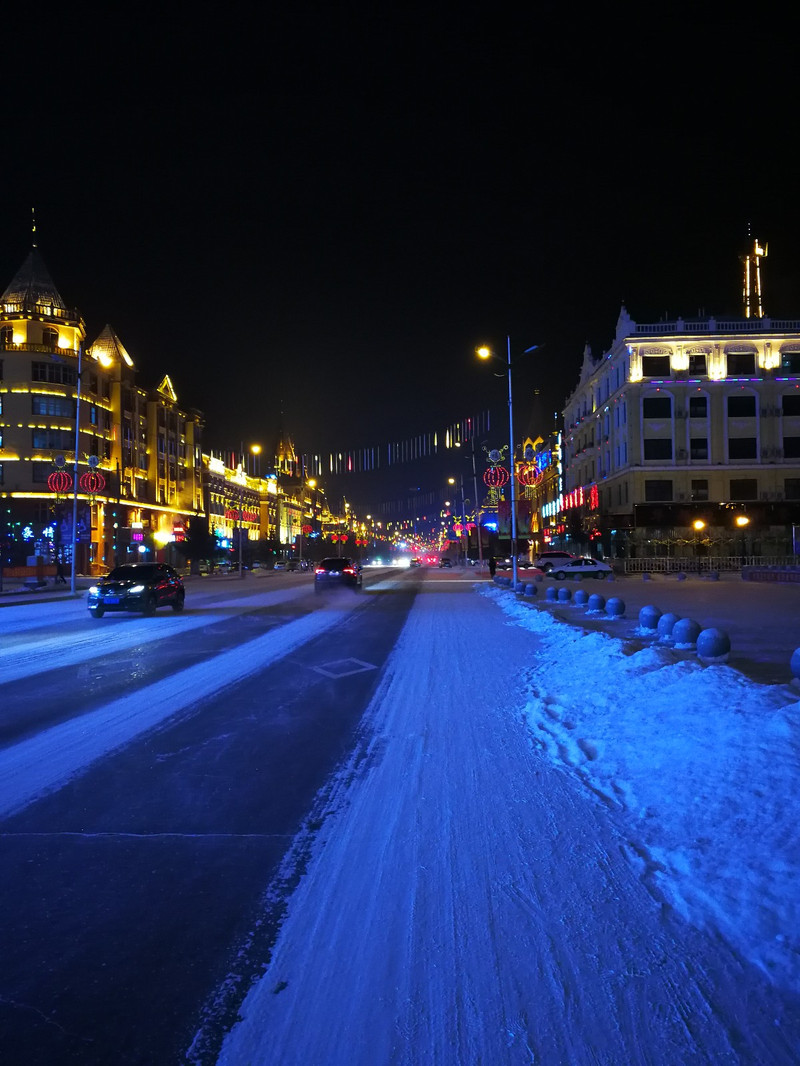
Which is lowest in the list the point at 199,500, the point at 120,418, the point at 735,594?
the point at 735,594

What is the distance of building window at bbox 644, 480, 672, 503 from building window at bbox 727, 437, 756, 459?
5.49 meters

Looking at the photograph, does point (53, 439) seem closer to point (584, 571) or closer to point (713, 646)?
point (584, 571)

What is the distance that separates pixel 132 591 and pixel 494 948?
19359 millimetres

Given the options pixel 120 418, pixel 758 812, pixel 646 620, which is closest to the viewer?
pixel 758 812

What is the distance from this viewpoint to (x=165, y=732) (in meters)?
7.28

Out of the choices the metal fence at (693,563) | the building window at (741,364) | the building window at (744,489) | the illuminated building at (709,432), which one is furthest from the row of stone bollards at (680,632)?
the building window at (741,364)

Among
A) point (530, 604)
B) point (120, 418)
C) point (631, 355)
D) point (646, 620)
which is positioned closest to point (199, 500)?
point (120, 418)

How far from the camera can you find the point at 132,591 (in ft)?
68.2

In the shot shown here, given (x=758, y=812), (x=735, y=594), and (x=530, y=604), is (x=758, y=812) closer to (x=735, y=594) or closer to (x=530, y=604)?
(x=530, y=604)

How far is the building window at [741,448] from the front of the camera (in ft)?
184

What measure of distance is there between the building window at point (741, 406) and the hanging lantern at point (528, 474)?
47.2 meters

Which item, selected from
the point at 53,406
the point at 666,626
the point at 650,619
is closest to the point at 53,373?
the point at 53,406

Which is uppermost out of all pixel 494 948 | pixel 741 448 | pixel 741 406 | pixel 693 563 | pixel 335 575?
pixel 741 406

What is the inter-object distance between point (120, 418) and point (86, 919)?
74.7m
